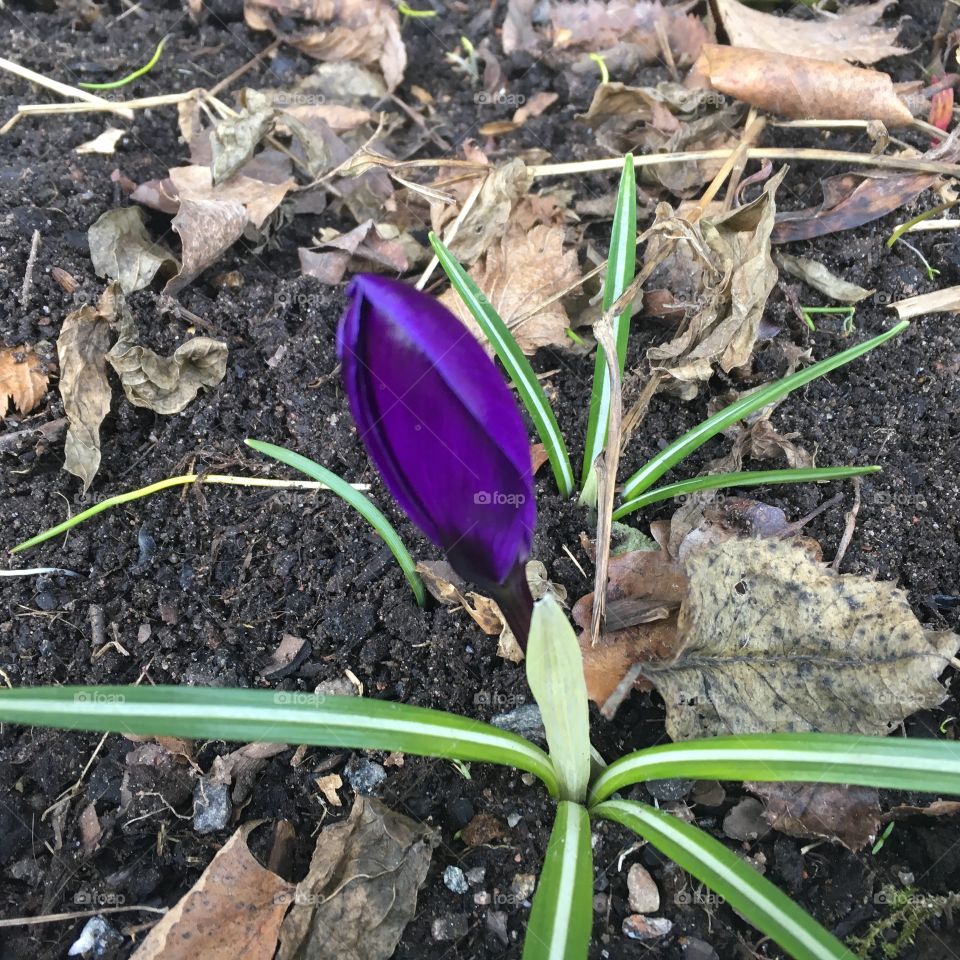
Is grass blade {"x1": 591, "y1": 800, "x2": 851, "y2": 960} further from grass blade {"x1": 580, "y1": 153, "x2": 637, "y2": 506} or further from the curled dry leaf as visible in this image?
the curled dry leaf

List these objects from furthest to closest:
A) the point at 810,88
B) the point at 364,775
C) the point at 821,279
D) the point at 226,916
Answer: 1. the point at 810,88
2. the point at 821,279
3. the point at 364,775
4. the point at 226,916

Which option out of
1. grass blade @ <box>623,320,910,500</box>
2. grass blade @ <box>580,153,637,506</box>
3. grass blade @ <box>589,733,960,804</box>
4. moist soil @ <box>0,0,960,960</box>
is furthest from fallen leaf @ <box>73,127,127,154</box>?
grass blade @ <box>589,733,960,804</box>

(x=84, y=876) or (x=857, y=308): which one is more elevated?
(x=857, y=308)

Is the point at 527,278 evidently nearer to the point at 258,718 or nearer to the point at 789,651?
the point at 789,651

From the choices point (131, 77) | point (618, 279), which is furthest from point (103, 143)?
point (618, 279)

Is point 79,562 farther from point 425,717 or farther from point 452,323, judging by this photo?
point 452,323

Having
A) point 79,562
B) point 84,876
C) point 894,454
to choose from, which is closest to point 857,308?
point 894,454
